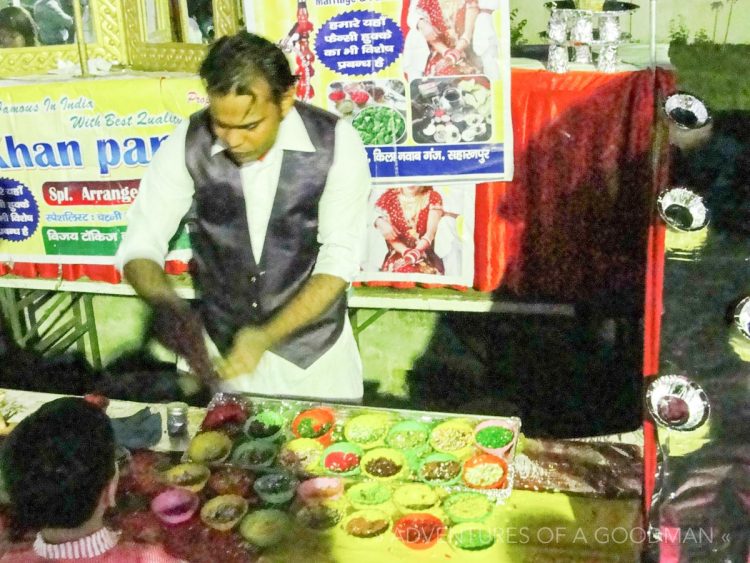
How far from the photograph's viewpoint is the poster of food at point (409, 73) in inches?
67.7

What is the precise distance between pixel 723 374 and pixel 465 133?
0.80m

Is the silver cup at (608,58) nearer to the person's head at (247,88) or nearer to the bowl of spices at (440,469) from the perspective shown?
the person's head at (247,88)

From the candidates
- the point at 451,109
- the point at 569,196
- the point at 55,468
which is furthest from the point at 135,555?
the point at 569,196

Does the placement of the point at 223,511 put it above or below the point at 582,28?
below

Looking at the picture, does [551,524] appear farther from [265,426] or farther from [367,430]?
[265,426]

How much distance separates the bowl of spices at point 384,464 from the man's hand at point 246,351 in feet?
1.46

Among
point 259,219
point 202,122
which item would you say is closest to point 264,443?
point 259,219

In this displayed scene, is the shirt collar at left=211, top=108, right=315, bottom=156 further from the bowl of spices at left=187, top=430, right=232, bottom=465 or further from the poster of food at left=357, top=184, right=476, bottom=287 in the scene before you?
the bowl of spices at left=187, top=430, right=232, bottom=465

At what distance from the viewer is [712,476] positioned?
1.43 metres

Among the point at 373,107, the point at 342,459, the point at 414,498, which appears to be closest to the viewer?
the point at 414,498

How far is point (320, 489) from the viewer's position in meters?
1.61

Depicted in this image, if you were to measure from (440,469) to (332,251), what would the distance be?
1.98ft

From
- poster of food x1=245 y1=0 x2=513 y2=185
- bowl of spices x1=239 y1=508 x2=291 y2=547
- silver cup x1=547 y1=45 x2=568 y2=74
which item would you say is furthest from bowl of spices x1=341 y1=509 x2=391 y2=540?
silver cup x1=547 y1=45 x2=568 y2=74

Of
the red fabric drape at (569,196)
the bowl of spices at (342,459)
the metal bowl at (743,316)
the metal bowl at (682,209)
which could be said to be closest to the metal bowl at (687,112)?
the metal bowl at (682,209)
